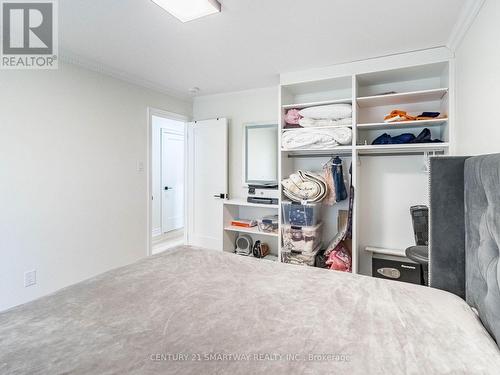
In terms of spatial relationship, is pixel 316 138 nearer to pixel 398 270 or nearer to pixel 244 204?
pixel 244 204

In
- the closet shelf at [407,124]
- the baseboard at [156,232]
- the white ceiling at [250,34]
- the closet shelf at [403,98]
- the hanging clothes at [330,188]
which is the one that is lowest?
the baseboard at [156,232]

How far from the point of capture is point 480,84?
1645 millimetres

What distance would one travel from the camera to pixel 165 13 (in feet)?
5.98

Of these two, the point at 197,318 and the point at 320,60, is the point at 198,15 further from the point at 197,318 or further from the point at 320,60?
the point at 197,318

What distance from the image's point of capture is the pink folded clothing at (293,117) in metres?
2.96

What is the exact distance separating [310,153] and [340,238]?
1.06 meters

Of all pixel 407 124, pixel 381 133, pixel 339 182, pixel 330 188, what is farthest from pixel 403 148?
pixel 330 188

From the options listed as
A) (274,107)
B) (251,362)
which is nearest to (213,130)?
(274,107)

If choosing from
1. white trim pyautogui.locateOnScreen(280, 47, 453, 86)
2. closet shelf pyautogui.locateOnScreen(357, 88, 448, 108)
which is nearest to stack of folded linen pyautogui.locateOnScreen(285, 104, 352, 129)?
closet shelf pyautogui.locateOnScreen(357, 88, 448, 108)

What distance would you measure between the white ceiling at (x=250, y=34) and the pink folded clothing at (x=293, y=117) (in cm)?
45

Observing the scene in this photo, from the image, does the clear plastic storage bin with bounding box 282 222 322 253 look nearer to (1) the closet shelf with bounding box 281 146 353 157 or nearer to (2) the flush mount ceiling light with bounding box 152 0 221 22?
(1) the closet shelf with bounding box 281 146 353 157

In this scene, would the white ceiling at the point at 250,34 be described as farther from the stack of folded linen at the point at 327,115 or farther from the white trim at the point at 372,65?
the stack of folded linen at the point at 327,115

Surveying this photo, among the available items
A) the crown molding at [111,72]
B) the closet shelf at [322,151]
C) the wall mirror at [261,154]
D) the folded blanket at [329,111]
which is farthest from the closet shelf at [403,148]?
the crown molding at [111,72]

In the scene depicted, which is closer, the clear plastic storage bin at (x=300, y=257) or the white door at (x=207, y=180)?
the clear plastic storage bin at (x=300, y=257)
